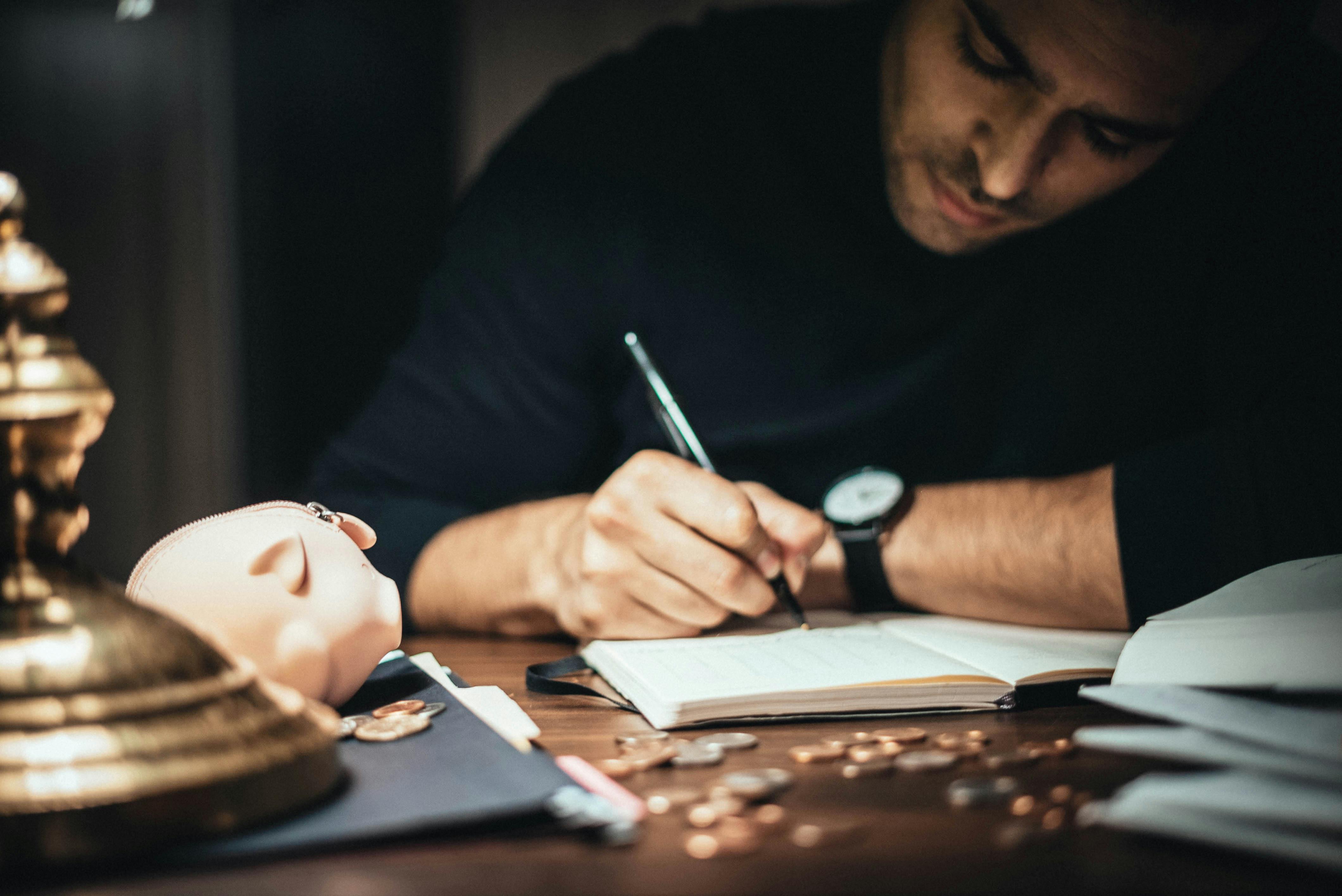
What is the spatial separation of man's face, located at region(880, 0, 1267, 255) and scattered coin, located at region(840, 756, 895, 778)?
0.90 m

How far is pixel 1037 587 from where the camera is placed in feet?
3.36

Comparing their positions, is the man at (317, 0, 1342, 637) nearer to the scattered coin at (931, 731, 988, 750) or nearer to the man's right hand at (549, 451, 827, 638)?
the man's right hand at (549, 451, 827, 638)

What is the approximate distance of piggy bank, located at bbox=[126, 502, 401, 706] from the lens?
545mm

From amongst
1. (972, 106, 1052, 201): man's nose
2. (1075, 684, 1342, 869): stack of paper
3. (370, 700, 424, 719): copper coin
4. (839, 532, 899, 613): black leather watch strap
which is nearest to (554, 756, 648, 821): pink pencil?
(370, 700, 424, 719): copper coin

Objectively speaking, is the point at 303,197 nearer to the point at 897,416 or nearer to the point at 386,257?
the point at 386,257

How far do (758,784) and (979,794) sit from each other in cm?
11

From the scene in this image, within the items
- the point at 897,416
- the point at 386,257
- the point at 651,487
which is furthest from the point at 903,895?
the point at 386,257

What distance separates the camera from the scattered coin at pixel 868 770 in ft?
1.74

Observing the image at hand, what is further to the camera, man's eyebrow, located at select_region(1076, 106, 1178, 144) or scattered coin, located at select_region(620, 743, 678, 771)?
man's eyebrow, located at select_region(1076, 106, 1178, 144)

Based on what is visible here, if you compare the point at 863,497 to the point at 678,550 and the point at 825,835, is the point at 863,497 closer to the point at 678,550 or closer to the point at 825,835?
the point at 678,550

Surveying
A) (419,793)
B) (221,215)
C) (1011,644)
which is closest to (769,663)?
(1011,644)

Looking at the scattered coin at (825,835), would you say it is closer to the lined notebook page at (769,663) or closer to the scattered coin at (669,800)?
the scattered coin at (669,800)

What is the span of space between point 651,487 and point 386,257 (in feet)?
5.70

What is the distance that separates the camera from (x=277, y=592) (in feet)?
1.82
